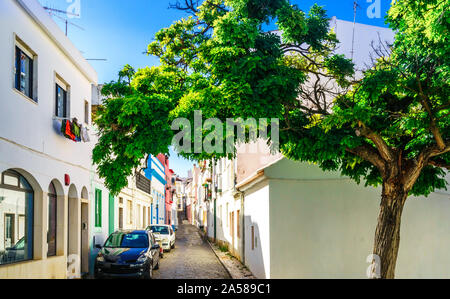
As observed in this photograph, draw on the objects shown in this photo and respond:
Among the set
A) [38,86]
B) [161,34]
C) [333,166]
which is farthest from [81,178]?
[333,166]

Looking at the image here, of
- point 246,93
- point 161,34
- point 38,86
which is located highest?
point 161,34

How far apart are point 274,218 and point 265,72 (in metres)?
4.92

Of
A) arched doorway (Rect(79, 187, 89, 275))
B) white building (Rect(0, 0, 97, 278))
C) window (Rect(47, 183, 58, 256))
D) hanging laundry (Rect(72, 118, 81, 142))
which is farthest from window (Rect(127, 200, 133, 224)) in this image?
window (Rect(47, 183, 58, 256))

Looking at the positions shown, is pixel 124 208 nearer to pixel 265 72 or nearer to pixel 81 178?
pixel 81 178

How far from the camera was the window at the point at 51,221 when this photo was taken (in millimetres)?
12094

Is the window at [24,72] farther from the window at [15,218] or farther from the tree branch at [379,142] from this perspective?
the tree branch at [379,142]

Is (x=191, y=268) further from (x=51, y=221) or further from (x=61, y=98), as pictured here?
(x=61, y=98)

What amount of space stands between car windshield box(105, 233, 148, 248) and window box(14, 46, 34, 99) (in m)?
5.83

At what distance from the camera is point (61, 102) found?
1313cm

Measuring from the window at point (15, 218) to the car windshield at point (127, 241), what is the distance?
4.02 metres

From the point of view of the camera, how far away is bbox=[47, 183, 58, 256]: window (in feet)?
39.7

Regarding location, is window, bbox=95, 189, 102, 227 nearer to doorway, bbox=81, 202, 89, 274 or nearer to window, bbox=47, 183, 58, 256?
doorway, bbox=81, 202, 89, 274

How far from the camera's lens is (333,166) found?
33.6 ft

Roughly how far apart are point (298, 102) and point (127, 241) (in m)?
8.03
